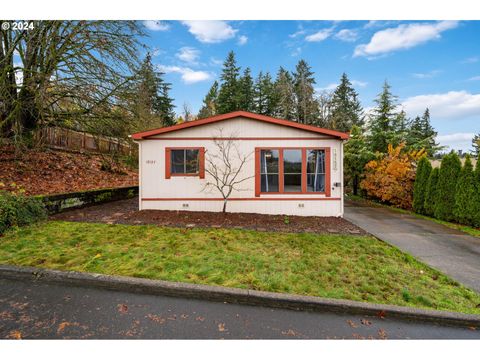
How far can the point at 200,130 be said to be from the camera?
7934 millimetres

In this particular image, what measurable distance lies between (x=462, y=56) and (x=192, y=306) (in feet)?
42.3

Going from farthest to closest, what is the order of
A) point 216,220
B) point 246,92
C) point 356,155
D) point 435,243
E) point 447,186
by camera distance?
1. point 246,92
2. point 356,155
3. point 447,186
4. point 216,220
5. point 435,243

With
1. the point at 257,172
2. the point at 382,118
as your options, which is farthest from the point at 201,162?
the point at 382,118

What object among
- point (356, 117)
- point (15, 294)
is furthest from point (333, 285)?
point (356, 117)

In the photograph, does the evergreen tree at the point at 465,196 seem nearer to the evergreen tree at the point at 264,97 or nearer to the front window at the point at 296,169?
the front window at the point at 296,169

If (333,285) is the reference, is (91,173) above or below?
above

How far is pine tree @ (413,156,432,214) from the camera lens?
9.47m

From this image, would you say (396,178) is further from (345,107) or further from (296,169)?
(345,107)

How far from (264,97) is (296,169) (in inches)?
991

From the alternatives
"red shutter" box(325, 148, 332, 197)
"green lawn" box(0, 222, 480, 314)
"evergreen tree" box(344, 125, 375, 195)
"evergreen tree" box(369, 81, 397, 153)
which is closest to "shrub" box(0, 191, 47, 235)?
"green lawn" box(0, 222, 480, 314)

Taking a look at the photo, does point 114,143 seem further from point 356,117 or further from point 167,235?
→ point 356,117

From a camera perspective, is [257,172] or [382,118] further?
[382,118]

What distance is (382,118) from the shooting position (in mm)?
15047

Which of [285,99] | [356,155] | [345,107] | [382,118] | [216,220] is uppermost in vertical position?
[345,107]
